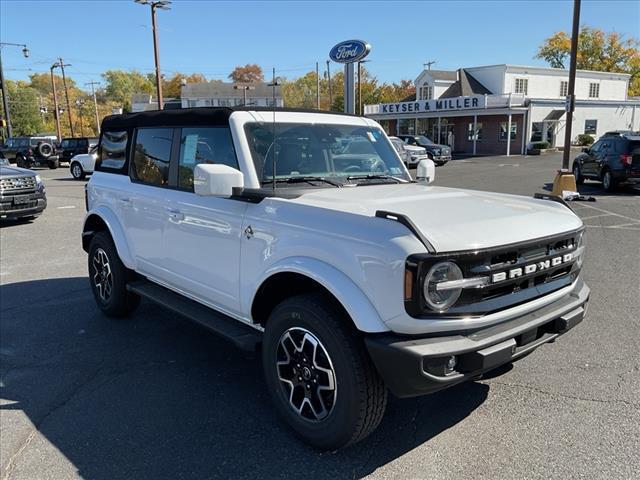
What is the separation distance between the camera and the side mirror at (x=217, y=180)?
318 centimetres

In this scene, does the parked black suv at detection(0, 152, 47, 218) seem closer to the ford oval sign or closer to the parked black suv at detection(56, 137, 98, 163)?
the ford oval sign

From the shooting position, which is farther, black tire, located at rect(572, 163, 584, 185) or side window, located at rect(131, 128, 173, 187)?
black tire, located at rect(572, 163, 584, 185)

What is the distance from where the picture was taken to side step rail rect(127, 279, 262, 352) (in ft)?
11.3

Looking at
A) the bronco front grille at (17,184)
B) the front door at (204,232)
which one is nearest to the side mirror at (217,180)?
the front door at (204,232)

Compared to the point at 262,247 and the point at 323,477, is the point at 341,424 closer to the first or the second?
the point at 323,477

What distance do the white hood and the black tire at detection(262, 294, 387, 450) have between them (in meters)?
0.62

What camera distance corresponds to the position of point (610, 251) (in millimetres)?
8195


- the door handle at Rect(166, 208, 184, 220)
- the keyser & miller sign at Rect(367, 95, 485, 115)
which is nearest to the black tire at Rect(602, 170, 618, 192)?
the door handle at Rect(166, 208, 184, 220)

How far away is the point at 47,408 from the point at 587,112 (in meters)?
46.4

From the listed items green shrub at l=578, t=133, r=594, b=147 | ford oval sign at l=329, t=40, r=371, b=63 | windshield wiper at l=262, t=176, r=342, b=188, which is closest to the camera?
windshield wiper at l=262, t=176, r=342, b=188

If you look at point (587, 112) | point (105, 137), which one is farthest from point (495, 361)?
point (587, 112)

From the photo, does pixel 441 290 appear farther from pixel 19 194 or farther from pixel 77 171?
pixel 77 171

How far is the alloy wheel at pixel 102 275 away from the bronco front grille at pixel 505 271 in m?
3.73

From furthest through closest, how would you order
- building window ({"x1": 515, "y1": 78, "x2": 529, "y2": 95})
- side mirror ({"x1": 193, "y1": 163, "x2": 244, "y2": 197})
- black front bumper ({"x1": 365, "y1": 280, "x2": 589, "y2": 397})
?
building window ({"x1": 515, "y1": 78, "x2": 529, "y2": 95}) → side mirror ({"x1": 193, "y1": 163, "x2": 244, "y2": 197}) → black front bumper ({"x1": 365, "y1": 280, "x2": 589, "y2": 397})
